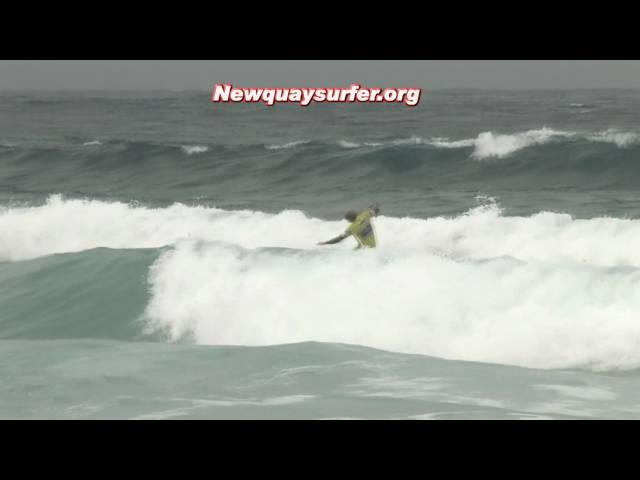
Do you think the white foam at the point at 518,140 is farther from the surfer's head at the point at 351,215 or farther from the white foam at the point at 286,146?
the surfer's head at the point at 351,215

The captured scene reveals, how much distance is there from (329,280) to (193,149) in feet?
62.5

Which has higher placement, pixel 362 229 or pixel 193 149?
pixel 193 149

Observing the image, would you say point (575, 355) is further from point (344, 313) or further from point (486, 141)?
point (486, 141)

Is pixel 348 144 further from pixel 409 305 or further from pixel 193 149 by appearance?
pixel 409 305

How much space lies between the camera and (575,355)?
9.62m

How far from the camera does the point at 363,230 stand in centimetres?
1288

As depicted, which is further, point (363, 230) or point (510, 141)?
point (510, 141)

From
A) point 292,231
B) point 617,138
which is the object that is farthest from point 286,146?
point 617,138

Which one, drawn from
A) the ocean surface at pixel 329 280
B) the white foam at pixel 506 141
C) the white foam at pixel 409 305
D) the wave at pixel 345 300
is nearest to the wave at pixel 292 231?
the ocean surface at pixel 329 280

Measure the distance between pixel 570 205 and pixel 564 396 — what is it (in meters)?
14.9

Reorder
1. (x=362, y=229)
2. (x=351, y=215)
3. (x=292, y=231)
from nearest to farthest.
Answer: (x=351, y=215) < (x=362, y=229) < (x=292, y=231)

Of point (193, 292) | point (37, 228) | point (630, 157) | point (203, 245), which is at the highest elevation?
point (630, 157)

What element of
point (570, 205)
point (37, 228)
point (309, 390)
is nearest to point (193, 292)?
point (309, 390)

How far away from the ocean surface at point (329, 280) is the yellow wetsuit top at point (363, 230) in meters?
0.42
